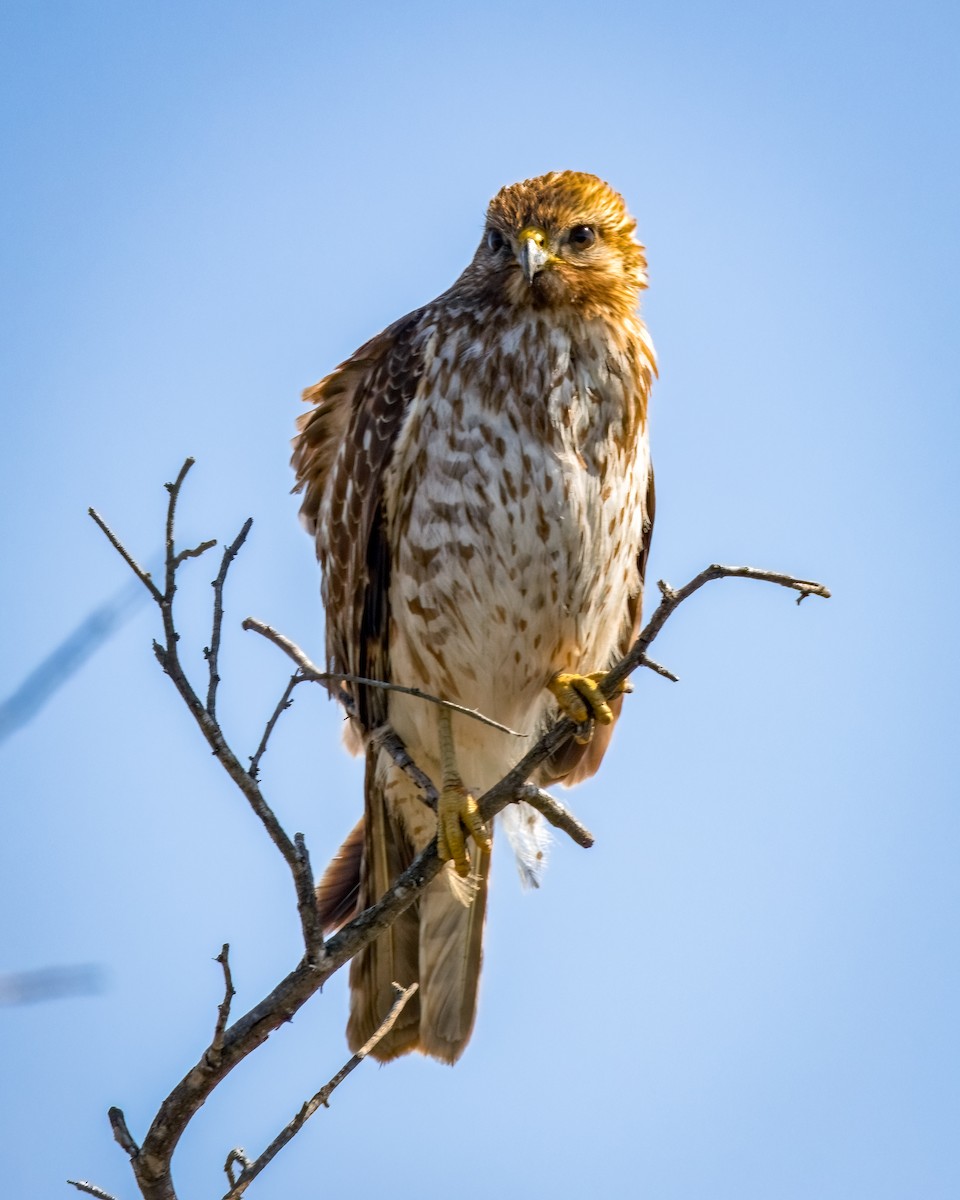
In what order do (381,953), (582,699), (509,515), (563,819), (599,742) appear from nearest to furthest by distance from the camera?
(563,819) < (509,515) < (582,699) < (381,953) < (599,742)

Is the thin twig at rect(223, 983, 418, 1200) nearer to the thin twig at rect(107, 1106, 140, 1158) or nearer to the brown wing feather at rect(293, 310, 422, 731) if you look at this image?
the thin twig at rect(107, 1106, 140, 1158)

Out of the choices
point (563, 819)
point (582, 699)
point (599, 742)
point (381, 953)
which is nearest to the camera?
point (563, 819)

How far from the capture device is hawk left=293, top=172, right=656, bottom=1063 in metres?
4.62

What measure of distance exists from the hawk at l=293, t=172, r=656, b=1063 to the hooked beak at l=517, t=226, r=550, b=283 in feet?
0.04

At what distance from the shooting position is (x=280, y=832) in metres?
→ 3.26

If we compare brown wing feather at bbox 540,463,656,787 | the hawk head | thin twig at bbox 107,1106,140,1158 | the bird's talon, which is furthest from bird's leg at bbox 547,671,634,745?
thin twig at bbox 107,1106,140,1158

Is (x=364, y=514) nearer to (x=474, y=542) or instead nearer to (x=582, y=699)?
(x=474, y=542)

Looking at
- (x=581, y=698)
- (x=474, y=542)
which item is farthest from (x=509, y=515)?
(x=581, y=698)

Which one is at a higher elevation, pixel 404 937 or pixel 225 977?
pixel 404 937

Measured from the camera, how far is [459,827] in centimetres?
448

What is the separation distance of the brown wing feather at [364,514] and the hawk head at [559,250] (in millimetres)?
324

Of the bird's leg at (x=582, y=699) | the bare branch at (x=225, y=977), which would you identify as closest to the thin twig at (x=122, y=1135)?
the bare branch at (x=225, y=977)

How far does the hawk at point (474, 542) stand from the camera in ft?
15.2

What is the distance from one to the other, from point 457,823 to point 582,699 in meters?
0.55
